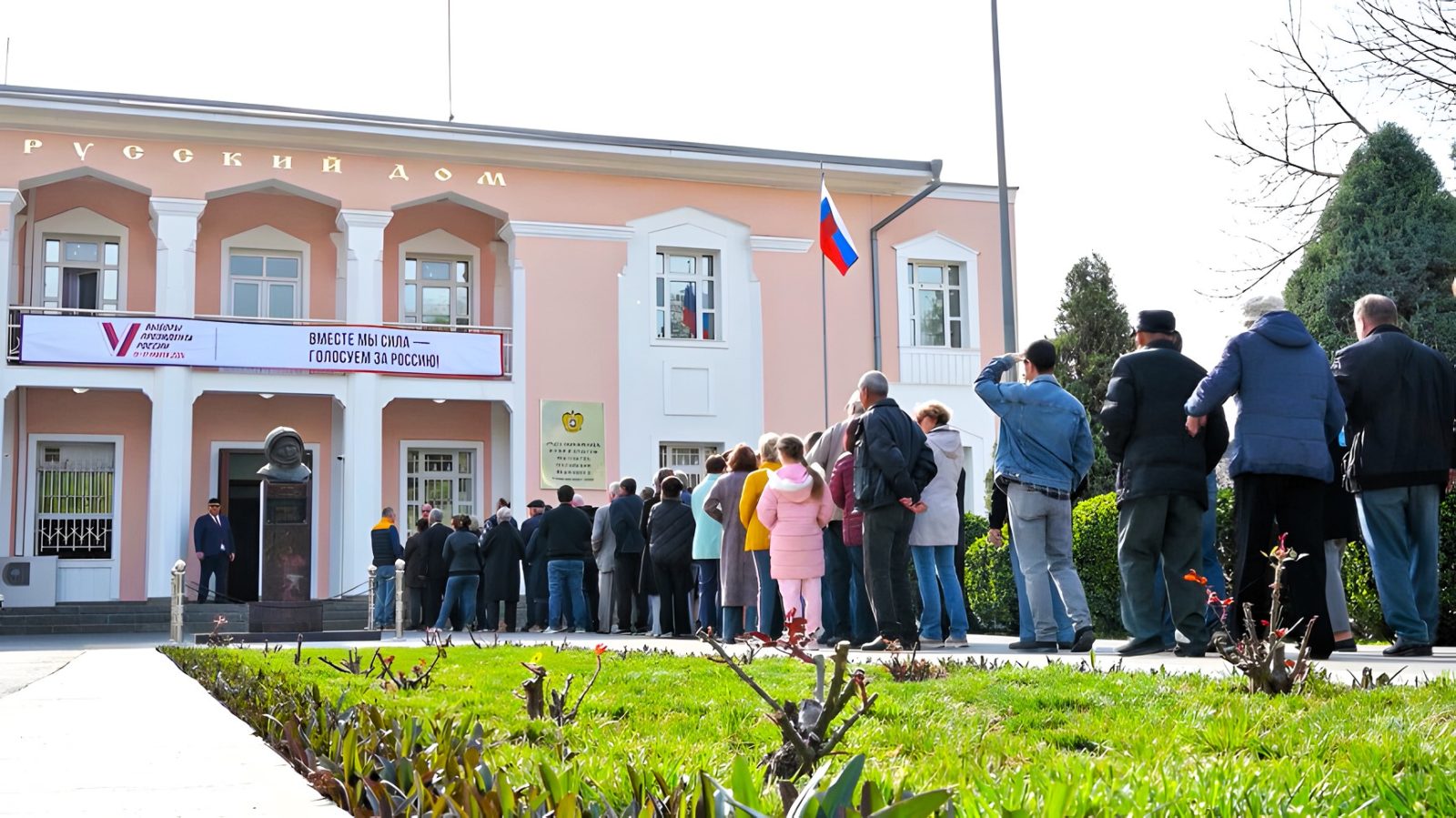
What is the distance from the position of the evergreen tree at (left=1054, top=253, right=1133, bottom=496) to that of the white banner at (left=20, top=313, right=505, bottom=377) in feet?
59.9

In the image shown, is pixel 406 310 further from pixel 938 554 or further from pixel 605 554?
pixel 938 554

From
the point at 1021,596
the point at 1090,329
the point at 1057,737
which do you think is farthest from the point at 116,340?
the point at 1090,329

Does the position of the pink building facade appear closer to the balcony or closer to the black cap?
the balcony

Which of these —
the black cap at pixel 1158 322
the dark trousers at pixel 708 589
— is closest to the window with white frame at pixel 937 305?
the dark trousers at pixel 708 589

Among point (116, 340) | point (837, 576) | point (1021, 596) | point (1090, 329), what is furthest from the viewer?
point (1090, 329)

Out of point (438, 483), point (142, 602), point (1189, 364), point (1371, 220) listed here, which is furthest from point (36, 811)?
point (438, 483)

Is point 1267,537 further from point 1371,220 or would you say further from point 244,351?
point 244,351

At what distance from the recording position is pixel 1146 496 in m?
7.38

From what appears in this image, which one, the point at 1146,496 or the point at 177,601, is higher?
the point at 1146,496

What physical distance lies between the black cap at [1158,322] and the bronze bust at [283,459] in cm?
1149

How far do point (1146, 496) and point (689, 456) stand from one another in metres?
19.3

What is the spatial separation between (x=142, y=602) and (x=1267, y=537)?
789 inches

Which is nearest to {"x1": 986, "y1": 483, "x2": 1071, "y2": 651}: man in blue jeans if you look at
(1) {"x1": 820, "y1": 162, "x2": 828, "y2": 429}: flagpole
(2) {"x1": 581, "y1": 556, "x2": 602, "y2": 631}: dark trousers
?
(2) {"x1": 581, "y1": 556, "x2": 602, "y2": 631}: dark trousers

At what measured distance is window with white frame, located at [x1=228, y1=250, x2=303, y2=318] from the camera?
25.7 metres
